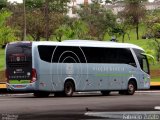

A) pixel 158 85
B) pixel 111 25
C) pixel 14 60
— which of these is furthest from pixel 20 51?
pixel 111 25

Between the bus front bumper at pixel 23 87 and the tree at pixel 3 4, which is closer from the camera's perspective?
the bus front bumper at pixel 23 87

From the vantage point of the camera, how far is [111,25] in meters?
83.5

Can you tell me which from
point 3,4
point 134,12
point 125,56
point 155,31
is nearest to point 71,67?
point 125,56

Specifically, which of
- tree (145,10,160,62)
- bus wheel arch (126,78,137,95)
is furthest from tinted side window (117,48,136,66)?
tree (145,10,160,62)

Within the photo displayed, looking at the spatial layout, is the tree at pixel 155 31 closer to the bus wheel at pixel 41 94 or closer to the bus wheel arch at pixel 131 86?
the bus wheel arch at pixel 131 86

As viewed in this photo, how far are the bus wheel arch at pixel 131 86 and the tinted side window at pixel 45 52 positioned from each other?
6.03 meters

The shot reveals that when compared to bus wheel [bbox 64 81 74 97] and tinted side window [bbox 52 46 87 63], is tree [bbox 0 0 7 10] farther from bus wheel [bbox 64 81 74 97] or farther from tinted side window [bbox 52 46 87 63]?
bus wheel [bbox 64 81 74 97]

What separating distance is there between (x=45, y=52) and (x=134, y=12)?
67.1 m

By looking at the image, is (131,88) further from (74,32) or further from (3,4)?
(3,4)

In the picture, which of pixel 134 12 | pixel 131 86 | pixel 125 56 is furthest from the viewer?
pixel 134 12

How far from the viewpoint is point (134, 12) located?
306 feet

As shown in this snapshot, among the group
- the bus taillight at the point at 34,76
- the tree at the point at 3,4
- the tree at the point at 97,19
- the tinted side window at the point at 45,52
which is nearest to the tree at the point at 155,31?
the tree at the point at 97,19

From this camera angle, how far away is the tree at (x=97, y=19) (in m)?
78.4

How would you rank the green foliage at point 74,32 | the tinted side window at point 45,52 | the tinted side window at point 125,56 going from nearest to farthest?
1. the tinted side window at point 45,52
2. the tinted side window at point 125,56
3. the green foliage at point 74,32
